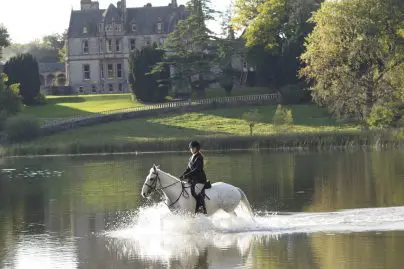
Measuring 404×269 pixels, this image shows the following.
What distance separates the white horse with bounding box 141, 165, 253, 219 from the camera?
23156 millimetres

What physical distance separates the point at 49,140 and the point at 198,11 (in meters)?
28.2

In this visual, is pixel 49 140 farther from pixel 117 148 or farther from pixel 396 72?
pixel 396 72

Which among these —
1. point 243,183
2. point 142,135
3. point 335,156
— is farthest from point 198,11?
point 243,183

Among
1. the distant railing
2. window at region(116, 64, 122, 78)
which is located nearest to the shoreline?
the distant railing

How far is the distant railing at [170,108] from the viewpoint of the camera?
277ft

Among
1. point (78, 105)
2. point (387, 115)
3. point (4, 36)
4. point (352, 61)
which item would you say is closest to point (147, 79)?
point (78, 105)

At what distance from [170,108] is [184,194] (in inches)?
2601

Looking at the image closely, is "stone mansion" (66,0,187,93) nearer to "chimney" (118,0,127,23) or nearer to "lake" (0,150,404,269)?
"chimney" (118,0,127,23)

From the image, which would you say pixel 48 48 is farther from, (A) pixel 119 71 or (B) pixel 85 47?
(A) pixel 119 71

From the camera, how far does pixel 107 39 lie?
12656 centimetres

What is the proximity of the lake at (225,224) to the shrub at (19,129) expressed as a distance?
1276 inches

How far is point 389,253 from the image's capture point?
18.4 metres

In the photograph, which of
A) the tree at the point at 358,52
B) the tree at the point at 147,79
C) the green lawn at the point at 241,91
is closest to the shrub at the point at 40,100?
the tree at the point at 147,79

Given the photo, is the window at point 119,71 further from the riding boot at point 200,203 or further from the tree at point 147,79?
the riding boot at point 200,203
